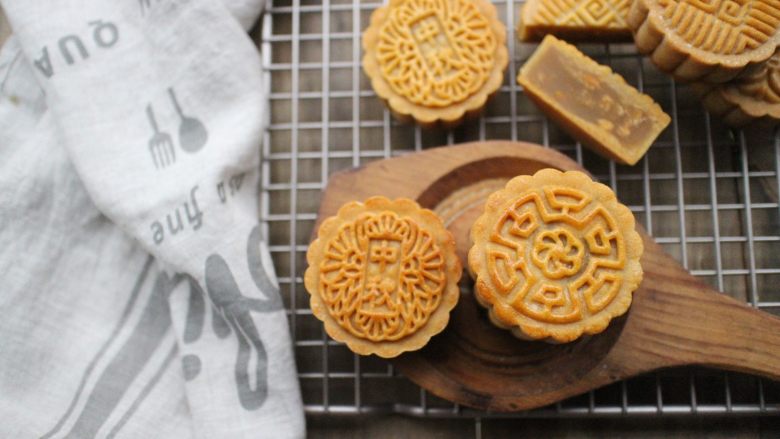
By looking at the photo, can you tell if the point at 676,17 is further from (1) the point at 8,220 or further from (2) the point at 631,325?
(1) the point at 8,220

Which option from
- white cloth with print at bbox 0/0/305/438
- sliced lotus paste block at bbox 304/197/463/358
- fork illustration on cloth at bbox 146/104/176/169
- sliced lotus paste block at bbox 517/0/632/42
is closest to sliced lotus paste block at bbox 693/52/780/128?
sliced lotus paste block at bbox 517/0/632/42

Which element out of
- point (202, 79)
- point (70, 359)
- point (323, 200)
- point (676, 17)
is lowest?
point (70, 359)

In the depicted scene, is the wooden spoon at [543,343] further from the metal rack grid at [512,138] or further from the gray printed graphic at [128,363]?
the gray printed graphic at [128,363]

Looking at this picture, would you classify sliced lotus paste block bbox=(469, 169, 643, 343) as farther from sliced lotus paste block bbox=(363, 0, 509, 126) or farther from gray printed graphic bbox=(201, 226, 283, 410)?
gray printed graphic bbox=(201, 226, 283, 410)

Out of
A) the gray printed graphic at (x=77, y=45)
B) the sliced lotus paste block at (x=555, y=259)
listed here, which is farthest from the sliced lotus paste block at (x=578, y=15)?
the gray printed graphic at (x=77, y=45)

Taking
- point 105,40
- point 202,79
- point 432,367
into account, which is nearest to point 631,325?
point 432,367
